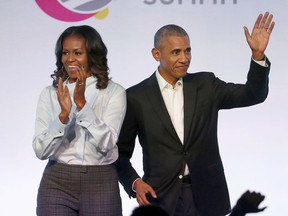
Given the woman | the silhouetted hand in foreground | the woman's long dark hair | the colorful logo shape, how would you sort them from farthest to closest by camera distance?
the colorful logo shape < the woman's long dark hair < the woman < the silhouetted hand in foreground

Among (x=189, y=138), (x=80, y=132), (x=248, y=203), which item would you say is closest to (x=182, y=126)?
(x=189, y=138)

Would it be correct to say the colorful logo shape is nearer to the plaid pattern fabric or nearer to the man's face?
the man's face

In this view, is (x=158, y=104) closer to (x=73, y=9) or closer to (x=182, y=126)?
(x=182, y=126)

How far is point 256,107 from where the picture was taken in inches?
205

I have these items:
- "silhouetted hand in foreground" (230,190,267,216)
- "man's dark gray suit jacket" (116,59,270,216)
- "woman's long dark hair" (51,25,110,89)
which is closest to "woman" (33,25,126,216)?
"woman's long dark hair" (51,25,110,89)

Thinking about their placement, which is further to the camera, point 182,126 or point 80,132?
point 182,126

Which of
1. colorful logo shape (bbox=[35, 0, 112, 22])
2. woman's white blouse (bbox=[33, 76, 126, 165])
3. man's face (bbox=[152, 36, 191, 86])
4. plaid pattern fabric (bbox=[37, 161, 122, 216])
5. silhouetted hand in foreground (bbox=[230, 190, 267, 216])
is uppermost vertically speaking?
colorful logo shape (bbox=[35, 0, 112, 22])

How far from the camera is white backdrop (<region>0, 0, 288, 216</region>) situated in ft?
16.8

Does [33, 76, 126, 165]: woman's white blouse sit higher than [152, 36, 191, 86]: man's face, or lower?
lower

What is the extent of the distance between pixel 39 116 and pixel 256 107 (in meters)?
1.95

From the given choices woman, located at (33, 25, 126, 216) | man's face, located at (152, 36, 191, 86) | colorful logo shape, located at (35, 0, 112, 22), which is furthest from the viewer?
colorful logo shape, located at (35, 0, 112, 22)

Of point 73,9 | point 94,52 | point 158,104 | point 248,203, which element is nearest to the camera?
point 248,203

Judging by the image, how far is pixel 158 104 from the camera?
3826 mm

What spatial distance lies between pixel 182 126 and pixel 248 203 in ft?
4.08
